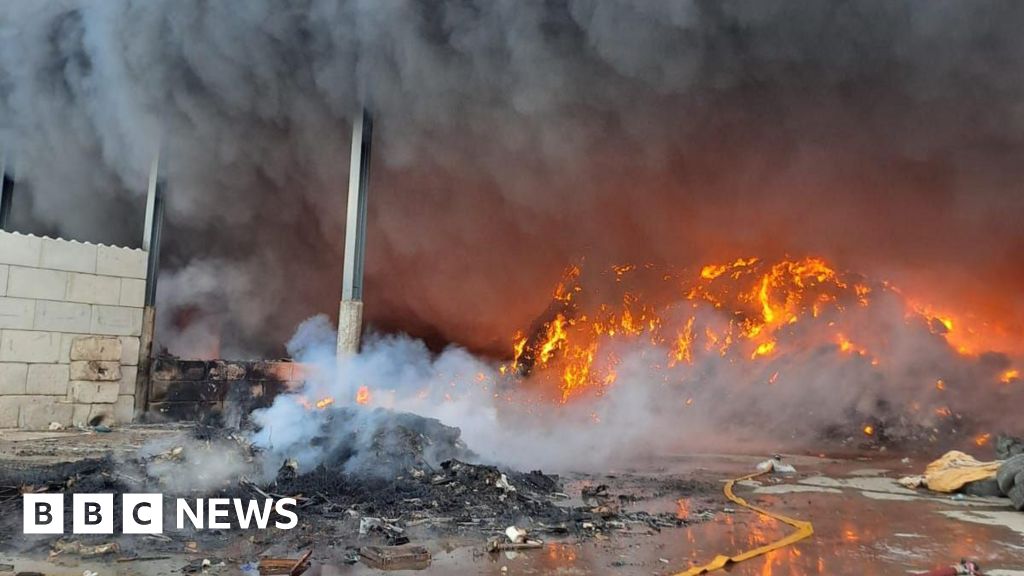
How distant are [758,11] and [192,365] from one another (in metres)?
13.3

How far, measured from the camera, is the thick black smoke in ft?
40.8

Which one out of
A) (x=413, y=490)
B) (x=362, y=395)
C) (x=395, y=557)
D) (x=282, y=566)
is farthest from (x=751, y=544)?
(x=362, y=395)

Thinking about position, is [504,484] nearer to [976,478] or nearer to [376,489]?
[376,489]

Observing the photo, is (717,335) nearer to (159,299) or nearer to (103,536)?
(159,299)

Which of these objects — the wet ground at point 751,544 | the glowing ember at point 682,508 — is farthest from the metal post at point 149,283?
the glowing ember at point 682,508

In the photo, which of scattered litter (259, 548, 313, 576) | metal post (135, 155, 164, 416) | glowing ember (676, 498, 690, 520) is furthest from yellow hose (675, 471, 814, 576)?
metal post (135, 155, 164, 416)

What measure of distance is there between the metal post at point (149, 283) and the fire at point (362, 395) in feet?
14.0

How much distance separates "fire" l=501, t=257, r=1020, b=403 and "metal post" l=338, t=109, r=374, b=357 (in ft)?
31.2

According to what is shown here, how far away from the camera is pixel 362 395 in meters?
13.1

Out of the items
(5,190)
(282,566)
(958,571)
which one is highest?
(5,190)

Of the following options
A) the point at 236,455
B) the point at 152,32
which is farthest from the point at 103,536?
the point at 152,32

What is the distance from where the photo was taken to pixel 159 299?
18219 millimetres

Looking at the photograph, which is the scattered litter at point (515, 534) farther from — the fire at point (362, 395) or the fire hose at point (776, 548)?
the fire at point (362, 395)

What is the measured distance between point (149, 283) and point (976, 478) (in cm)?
1531
